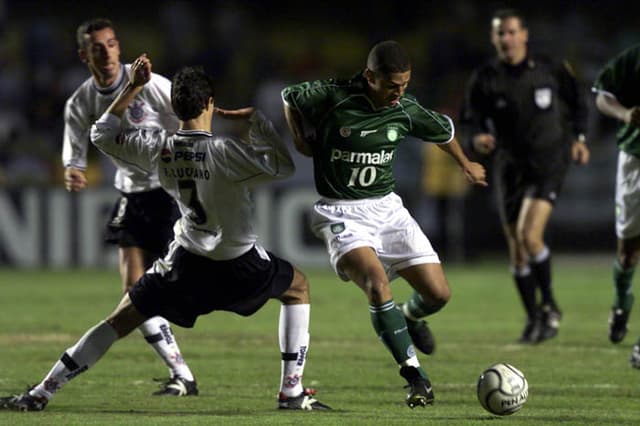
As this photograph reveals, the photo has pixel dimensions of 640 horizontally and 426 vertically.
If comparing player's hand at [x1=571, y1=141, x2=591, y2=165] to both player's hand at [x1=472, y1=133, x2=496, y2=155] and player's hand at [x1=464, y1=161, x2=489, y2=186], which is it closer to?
player's hand at [x1=472, y1=133, x2=496, y2=155]

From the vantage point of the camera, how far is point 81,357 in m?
7.56

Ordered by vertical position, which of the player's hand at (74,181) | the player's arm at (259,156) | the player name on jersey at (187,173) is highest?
the player's arm at (259,156)

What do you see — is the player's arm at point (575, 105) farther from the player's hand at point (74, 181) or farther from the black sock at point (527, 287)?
the player's hand at point (74, 181)

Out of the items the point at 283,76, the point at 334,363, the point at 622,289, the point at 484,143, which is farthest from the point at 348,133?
the point at 283,76

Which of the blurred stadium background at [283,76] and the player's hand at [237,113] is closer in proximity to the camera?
the player's hand at [237,113]

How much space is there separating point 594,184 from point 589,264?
131 cm

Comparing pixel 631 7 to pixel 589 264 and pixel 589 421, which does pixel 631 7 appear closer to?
pixel 589 264

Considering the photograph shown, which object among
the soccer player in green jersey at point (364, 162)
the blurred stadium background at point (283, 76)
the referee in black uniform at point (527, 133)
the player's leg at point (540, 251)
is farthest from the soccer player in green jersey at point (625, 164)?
the blurred stadium background at point (283, 76)

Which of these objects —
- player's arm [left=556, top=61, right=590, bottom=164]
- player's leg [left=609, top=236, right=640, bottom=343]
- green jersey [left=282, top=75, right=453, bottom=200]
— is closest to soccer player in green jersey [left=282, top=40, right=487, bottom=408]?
green jersey [left=282, top=75, right=453, bottom=200]

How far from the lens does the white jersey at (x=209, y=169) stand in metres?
7.26

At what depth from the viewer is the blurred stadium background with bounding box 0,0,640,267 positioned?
1842 centimetres

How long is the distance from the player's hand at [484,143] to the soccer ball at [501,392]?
4.21m

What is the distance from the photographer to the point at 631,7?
24875 millimetres

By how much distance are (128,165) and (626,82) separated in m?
3.75
